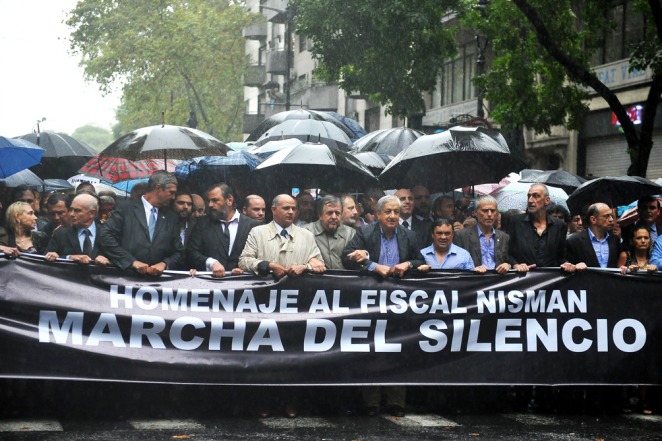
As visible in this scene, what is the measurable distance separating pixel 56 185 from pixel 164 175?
28.6 feet

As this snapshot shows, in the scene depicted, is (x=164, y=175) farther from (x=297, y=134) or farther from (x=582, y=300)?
(x=297, y=134)

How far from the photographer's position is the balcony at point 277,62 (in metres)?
65.0

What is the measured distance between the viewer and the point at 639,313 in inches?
400

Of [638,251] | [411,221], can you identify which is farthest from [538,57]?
[638,251]

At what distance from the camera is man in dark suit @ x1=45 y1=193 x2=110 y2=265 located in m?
10.3

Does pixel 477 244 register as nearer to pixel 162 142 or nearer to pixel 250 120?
pixel 162 142

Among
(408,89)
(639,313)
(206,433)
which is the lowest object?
(206,433)

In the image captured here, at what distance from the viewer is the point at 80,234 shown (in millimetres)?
10438

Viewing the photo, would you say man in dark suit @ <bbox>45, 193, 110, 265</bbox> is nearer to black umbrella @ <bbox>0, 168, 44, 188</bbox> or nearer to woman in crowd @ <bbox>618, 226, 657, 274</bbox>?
woman in crowd @ <bbox>618, 226, 657, 274</bbox>

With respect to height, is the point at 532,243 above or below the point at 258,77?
below

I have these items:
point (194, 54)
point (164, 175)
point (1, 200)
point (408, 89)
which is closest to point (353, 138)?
point (408, 89)

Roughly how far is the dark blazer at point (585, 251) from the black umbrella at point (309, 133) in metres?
7.17

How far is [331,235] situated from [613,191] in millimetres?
4808

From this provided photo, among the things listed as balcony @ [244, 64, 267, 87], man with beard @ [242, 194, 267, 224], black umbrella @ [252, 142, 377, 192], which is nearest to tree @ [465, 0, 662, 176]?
black umbrella @ [252, 142, 377, 192]
